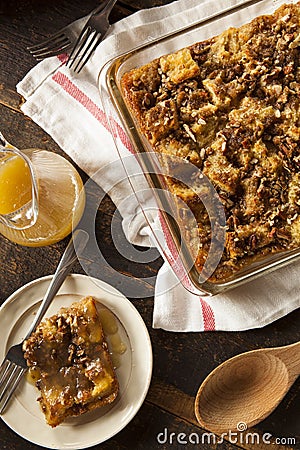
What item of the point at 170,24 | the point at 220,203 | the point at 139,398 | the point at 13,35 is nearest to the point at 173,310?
the point at 139,398

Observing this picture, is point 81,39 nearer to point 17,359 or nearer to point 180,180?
point 180,180

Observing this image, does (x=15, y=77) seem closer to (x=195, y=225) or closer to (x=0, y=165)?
(x=0, y=165)

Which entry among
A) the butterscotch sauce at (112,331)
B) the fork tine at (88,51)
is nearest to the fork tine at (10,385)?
the butterscotch sauce at (112,331)

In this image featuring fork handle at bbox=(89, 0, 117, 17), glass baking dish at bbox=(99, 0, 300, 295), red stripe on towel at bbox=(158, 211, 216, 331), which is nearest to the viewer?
glass baking dish at bbox=(99, 0, 300, 295)

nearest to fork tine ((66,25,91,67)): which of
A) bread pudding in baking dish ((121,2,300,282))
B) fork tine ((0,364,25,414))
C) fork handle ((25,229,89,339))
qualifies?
bread pudding in baking dish ((121,2,300,282))

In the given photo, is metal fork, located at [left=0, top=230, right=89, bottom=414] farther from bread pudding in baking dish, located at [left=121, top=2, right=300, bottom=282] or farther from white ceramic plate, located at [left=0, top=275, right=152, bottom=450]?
bread pudding in baking dish, located at [left=121, top=2, right=300, bottom=282]

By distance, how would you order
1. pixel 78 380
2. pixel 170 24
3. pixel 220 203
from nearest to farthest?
1. pixel 220 203
2. pixel 78 380
3. pixel 170 24

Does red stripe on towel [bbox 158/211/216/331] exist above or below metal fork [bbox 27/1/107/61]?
below
